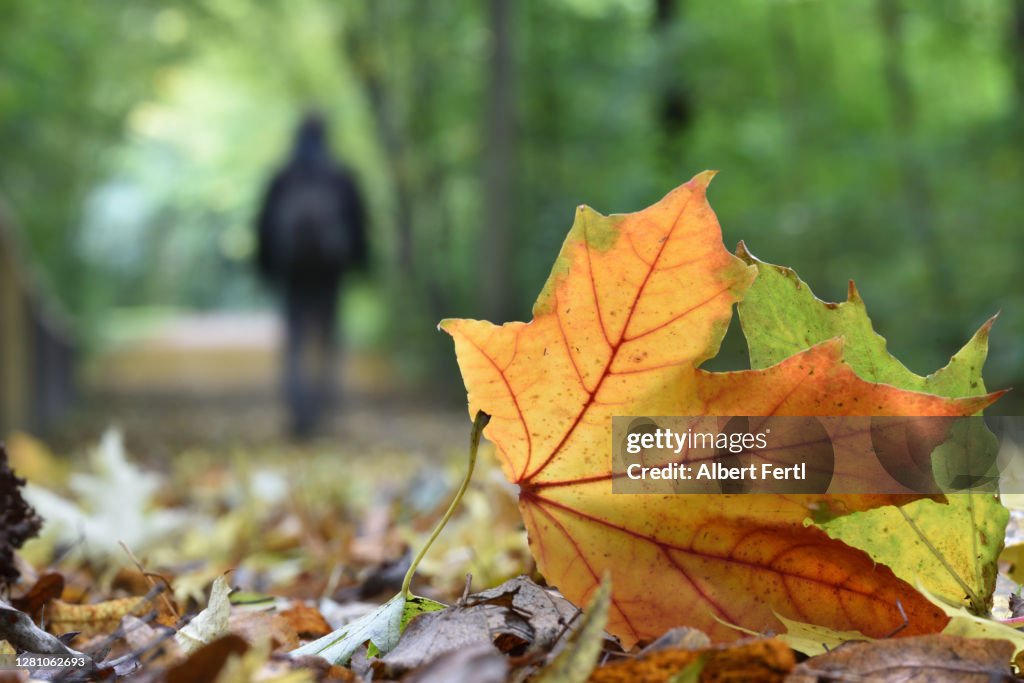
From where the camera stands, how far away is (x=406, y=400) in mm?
12484

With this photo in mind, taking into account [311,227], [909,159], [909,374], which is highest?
[909,159]

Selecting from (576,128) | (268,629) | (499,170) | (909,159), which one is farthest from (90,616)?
(576,128)

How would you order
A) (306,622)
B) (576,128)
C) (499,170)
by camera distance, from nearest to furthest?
(306,622) < (499,170) < (576,128)

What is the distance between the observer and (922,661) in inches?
23.3

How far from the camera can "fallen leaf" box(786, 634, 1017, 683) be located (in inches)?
23.0

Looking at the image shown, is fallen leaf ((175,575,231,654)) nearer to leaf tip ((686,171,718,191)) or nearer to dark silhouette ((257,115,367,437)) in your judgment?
leaf tip ((686,171,718,191))

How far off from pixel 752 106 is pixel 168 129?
682 inches

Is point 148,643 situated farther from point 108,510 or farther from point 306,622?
point 108,510

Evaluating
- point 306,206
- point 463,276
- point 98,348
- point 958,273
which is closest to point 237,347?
point 98,348

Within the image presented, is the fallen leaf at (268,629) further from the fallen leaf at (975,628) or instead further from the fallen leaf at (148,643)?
the fallen leaf at (975,628)

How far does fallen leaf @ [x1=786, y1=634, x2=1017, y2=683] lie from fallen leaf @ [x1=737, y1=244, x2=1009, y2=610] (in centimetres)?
8

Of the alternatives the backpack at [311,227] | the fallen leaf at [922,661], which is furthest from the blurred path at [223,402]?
the fallen leaf at [922,661]

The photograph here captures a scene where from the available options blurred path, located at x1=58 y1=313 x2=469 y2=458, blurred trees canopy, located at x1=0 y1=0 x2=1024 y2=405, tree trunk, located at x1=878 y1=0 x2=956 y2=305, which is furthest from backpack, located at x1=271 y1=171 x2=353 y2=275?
tree trunk, located at x1=878 y1=0 x2=956 y2=305

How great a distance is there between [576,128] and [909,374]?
11.8 m
